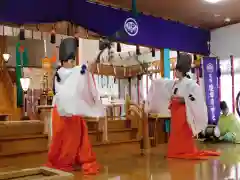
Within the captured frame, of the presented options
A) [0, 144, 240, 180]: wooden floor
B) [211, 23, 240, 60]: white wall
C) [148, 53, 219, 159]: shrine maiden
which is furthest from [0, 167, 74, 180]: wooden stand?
[211, 23, 240, 60]: white wall

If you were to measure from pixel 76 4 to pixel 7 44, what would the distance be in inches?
162

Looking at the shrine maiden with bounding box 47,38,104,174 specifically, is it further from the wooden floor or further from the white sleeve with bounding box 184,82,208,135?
the white sleeve with bounding box 184,82,208,135

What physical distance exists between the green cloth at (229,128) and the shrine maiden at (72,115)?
3757 mm

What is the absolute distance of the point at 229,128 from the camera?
23.1ft

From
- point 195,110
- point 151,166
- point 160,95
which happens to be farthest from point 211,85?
point 151,166

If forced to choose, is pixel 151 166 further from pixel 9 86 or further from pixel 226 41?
pixel 9 86

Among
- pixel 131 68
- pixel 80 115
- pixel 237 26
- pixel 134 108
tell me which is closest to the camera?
pixel 80 115

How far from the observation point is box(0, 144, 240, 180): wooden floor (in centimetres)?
374

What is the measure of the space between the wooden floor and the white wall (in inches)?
117

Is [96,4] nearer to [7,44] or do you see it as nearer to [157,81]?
[157,81]

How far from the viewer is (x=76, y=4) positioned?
568 centimetres

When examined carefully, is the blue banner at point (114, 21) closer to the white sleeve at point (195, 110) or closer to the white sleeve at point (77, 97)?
the white sleeve at point (77, 97)

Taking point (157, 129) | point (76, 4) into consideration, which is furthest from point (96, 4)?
point (157, 129)

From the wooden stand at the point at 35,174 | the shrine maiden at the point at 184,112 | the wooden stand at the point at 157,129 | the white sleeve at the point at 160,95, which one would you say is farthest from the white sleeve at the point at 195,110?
the wooden stand at the point at 35,174
